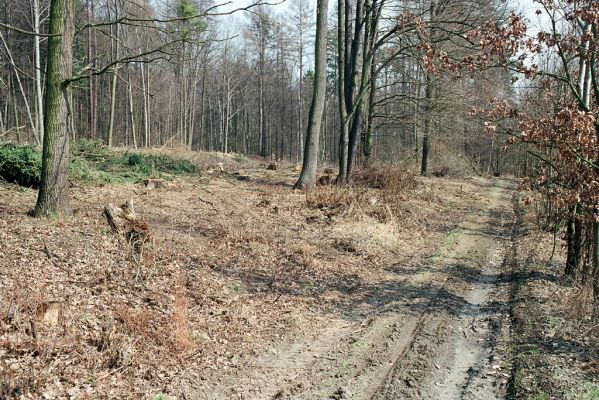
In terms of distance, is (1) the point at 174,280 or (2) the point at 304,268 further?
(2) the point at 304,268

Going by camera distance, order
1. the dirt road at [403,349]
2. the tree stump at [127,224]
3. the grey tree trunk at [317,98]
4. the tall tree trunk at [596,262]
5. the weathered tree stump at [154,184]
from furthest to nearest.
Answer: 1. the grey tree trunk at [317,98]
2. the weathered tree stump at [154,184]
3. the tree stump at [127,224]
4. the tall tree trunk at [596,262]
5. the dirt road at [403,349]

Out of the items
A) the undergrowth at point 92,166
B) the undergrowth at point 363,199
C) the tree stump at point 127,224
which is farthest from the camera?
the undergrowth at point 363,199

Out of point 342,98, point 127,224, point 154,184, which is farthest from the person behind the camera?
point 342,98

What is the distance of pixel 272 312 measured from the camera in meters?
6.95

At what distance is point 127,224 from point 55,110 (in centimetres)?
229

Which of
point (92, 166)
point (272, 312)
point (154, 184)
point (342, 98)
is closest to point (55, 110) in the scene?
point (272, 312)

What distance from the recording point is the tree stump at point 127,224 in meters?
7.80

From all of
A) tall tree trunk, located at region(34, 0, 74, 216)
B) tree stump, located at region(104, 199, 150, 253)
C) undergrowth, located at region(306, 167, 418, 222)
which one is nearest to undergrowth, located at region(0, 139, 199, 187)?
tall tree trunk, located at region(34, 0, 74, 216)

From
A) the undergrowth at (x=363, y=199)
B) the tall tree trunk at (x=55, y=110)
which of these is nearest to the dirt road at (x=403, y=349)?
the undergrowth at (x=363, y=199)

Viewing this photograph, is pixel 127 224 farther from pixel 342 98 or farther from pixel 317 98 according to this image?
pixel 342 98

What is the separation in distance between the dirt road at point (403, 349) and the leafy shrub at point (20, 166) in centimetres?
787

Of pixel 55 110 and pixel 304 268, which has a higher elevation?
pixel 55 110

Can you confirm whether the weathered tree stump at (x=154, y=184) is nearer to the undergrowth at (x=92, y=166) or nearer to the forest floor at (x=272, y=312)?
the undergrowth at (x=92, y=166)

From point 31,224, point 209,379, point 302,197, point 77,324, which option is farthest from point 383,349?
point 302,197
